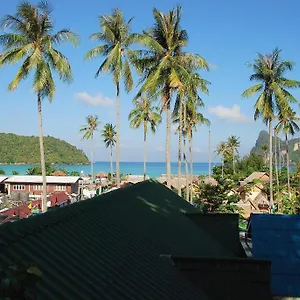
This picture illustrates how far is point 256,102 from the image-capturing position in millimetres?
31906

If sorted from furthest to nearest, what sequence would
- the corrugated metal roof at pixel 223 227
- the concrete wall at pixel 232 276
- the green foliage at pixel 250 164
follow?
the green foliage at pixel 250 164, the corrugated metal roof at pixel 223 227, the concrete wall at pixel 232 276

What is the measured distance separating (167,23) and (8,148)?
191 meters

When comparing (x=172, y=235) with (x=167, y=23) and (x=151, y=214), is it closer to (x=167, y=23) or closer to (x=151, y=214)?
(x=151, y=214)

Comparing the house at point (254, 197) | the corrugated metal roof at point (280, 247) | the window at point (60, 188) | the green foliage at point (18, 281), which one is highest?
the green foliage at point (18, 281)

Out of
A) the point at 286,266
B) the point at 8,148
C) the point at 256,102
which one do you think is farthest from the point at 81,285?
the point at 8,148

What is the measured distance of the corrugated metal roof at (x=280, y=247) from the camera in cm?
1029

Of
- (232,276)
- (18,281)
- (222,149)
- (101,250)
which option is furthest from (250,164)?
(18,281)

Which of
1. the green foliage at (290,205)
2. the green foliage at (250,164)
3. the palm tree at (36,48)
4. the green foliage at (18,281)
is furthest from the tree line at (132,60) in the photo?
the green foliage at (250,164)

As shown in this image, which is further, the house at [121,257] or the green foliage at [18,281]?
the house at [121,257]

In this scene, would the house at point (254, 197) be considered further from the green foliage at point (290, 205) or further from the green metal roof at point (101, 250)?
the green metal roof at point (101, 250)

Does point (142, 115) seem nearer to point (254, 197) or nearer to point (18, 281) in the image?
point (254, 197)

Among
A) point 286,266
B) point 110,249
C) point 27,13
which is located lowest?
point 286,266

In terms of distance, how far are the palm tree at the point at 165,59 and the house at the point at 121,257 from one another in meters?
14.6

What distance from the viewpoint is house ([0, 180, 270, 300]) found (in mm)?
4258
